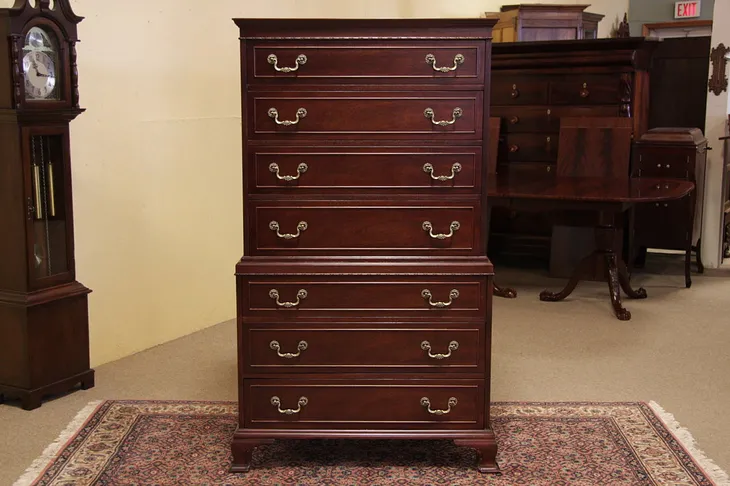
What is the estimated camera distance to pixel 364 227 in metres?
3.29

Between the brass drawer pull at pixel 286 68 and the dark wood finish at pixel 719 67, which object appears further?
the dark wood finish at pixel 719 67

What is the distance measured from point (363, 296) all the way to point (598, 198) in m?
2.30

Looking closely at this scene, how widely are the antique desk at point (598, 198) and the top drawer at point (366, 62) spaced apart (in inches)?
87.4

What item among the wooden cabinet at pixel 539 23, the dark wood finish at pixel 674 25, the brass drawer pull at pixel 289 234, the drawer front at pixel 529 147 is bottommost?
the brass drawer pull at pixel 289 234

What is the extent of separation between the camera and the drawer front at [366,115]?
Result: 3213 mm

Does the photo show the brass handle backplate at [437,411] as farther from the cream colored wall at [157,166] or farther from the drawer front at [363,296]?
the cream colored wall at [157,166]

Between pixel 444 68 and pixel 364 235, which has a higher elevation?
pixel 444 68

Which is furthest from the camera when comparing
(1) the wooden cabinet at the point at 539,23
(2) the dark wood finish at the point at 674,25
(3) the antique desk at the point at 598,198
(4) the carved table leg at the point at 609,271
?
(2) the dark wood finish at the point at 674,25

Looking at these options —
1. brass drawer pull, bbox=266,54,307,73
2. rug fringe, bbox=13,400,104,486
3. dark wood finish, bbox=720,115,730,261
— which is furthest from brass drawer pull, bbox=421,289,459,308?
dark wood finish, bbox=720,115,730,261

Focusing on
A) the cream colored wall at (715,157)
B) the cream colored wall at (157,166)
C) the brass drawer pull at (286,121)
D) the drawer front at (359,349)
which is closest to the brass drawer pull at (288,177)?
the brass drawer pull at (286,121)

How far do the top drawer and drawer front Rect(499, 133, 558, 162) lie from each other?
12.4ft

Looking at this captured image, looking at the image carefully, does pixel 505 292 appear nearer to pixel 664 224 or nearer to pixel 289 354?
pixel 664 224

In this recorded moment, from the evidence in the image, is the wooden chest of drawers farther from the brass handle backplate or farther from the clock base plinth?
the clock base plinth

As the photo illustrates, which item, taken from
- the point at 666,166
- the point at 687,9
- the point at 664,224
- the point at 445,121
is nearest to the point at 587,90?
the point at 666,166
